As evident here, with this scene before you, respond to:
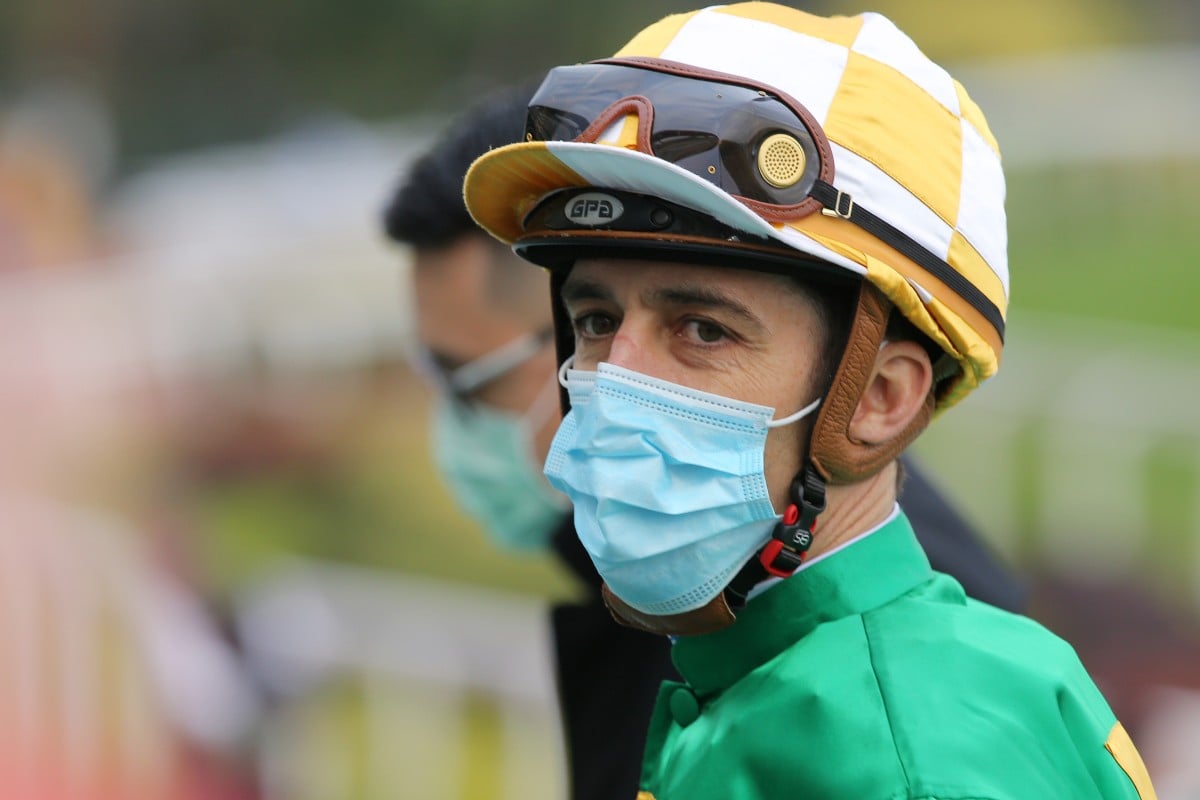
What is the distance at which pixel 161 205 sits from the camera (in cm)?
1502

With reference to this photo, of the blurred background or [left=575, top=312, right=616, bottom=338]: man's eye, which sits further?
the blurred background

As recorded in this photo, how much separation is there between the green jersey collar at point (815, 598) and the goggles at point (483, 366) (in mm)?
1771

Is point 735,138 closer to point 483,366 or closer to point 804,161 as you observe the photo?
point 804,161

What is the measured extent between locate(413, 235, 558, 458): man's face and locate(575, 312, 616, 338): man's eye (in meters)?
1.50

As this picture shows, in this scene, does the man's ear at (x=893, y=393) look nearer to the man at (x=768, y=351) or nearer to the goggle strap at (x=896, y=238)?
the man at (x=768, y=351)

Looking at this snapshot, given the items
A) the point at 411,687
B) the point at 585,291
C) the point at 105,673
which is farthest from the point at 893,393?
the point at 105,673

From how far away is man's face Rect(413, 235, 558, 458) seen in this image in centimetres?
385

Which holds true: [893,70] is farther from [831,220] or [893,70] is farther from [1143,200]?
[1143,200]

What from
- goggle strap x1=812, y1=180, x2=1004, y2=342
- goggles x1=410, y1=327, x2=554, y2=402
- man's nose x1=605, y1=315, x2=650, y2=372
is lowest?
goggles x1=410, y1=327, x2=554, y2=402

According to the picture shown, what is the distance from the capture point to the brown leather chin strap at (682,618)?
6.81 ft

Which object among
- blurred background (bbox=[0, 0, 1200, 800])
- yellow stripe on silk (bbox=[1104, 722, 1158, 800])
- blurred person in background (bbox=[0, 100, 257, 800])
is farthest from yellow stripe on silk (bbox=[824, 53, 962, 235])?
blurred person in background (bbox=[0, 100, 257, 800])

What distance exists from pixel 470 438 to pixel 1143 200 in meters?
13.3

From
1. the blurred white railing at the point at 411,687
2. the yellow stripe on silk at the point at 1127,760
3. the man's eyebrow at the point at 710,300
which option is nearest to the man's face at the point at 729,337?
the man's eyebrow at the point at 710,300

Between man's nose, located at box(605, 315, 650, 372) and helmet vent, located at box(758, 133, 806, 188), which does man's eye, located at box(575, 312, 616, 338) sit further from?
helmet vent, located at box(758, 133, 806, 188)
